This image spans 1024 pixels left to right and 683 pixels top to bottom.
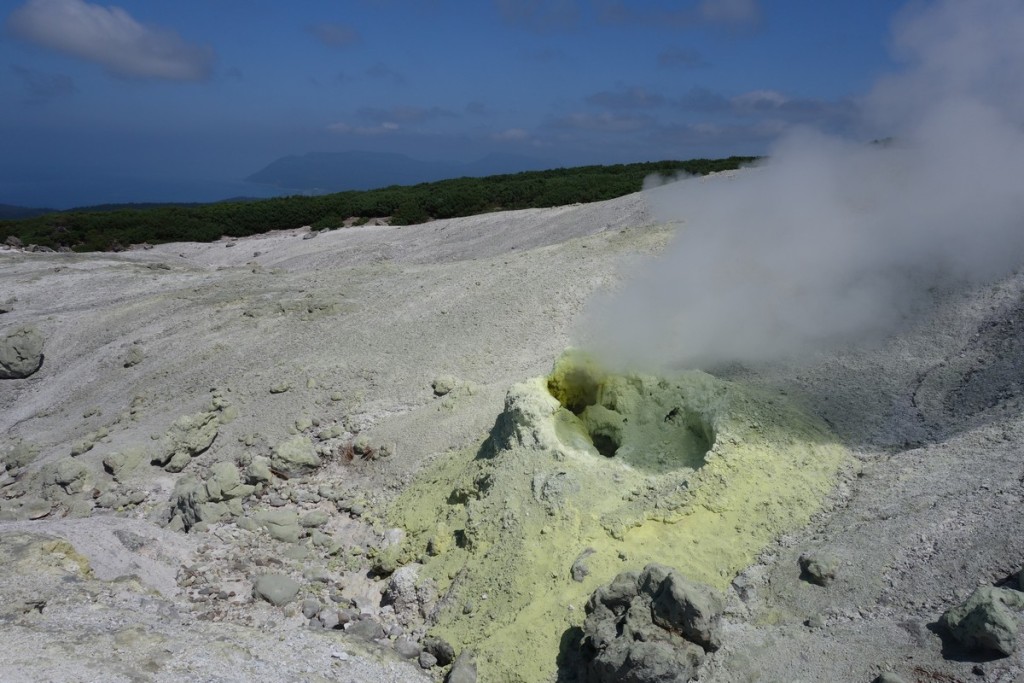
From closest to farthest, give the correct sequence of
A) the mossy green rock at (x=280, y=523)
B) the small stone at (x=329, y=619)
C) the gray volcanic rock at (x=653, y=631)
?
1. the gray volcanic rock at (x=653, y=631)
2. the small stone at (x=329, y=619)
3. the mossy green rock at (x=280, y=523)

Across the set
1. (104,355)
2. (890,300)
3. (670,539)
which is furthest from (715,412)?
(104,355)

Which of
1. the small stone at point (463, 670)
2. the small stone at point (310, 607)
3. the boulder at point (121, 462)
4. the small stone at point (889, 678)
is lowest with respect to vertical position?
the small stone at point (310, 607)

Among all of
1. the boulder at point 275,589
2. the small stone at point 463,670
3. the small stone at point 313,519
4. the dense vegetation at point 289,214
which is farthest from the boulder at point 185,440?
the dense vegetation at point 289,214

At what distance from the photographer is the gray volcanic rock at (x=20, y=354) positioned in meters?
14.9

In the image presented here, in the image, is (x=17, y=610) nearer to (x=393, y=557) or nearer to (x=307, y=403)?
(x=393, y=557)

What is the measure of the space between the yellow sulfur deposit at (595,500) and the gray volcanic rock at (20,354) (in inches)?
439

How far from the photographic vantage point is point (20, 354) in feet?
49.2

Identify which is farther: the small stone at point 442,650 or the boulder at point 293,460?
the boulder at point 293,460

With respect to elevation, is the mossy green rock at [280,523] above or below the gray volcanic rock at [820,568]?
below

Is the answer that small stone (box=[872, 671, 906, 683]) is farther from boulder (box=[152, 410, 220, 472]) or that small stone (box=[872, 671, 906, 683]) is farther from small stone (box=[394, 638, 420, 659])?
boulder (box=[152, 410, 220, 472])

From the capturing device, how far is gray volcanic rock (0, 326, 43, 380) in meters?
14.9

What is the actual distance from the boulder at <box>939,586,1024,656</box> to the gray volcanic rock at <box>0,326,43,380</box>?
55.5 feet

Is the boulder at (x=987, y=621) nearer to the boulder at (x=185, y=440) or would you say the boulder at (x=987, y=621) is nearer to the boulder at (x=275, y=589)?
the boulder at (x=275, y=589)

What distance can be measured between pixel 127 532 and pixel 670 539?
19.3 ft
